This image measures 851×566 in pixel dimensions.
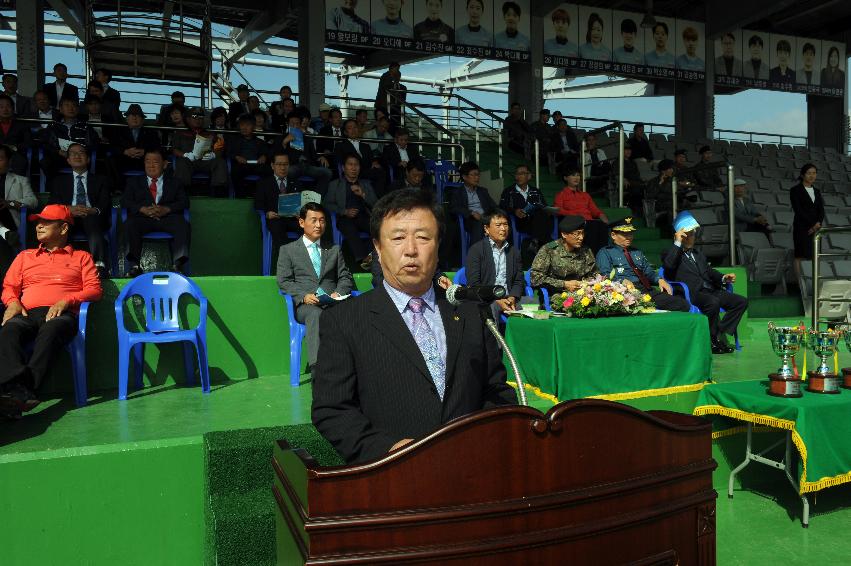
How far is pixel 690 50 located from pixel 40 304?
14.6 metres

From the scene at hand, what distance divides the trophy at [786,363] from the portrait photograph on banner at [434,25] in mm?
9910

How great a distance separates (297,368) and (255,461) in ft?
6.38

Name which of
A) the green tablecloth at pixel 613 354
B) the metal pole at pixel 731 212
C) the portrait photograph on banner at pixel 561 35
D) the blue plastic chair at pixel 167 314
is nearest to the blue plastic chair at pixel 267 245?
the blue plastic chair at pixel 167 314

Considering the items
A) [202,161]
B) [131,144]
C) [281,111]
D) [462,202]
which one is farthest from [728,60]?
[131,144]

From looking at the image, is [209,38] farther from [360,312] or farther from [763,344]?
[360,312]

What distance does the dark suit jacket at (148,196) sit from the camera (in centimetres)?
530

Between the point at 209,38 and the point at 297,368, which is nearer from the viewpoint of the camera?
the point at 297,368

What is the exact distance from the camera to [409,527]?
3.29 ft

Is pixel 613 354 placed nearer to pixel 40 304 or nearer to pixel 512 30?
pixel 40 304

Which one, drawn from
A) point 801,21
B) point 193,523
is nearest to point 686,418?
point 193,523

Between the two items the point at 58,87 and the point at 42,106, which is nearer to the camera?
the point at 42,106

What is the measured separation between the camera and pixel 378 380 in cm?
159

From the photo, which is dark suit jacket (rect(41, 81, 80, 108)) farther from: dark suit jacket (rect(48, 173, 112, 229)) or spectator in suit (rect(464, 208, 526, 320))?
spectator in suit (rect(464, 208, 526, 320))

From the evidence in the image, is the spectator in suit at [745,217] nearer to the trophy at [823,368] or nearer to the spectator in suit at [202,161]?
the trophy at [823,368]
